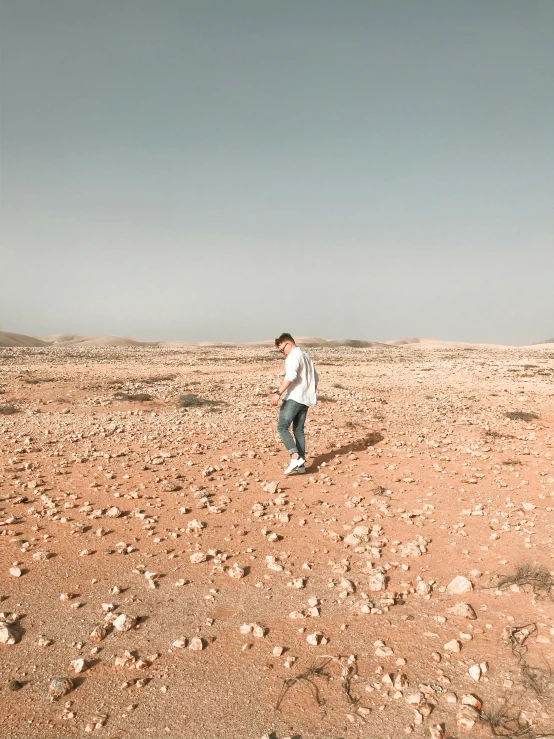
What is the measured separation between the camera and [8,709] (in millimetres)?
3189

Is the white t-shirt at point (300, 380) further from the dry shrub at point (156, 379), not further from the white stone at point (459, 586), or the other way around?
the dry shrub at point (156, 379)

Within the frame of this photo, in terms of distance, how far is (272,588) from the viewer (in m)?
4.76

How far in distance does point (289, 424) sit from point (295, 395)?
1.73 ft

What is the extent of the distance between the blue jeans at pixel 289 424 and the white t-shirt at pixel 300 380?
0.13 meters

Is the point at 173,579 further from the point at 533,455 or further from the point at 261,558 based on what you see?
the point at 533,455

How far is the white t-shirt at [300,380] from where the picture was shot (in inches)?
327

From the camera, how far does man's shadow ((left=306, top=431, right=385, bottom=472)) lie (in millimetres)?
9063

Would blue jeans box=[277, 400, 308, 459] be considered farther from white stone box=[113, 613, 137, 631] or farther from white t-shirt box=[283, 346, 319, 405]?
white stone box=[113, 613, 137, 631]

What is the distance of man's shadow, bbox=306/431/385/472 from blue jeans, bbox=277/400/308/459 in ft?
1.67

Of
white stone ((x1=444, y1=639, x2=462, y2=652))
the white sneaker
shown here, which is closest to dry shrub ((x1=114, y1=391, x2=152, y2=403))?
the white sneaker

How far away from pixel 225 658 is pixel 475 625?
220cm

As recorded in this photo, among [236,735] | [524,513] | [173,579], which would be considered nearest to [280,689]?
[236,735]

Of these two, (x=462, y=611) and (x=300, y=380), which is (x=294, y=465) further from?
(x=462, y=611)

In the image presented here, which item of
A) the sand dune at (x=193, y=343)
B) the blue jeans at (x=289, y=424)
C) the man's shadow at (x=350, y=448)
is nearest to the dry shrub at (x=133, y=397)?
the man's shadow at (x=350, y=448)
